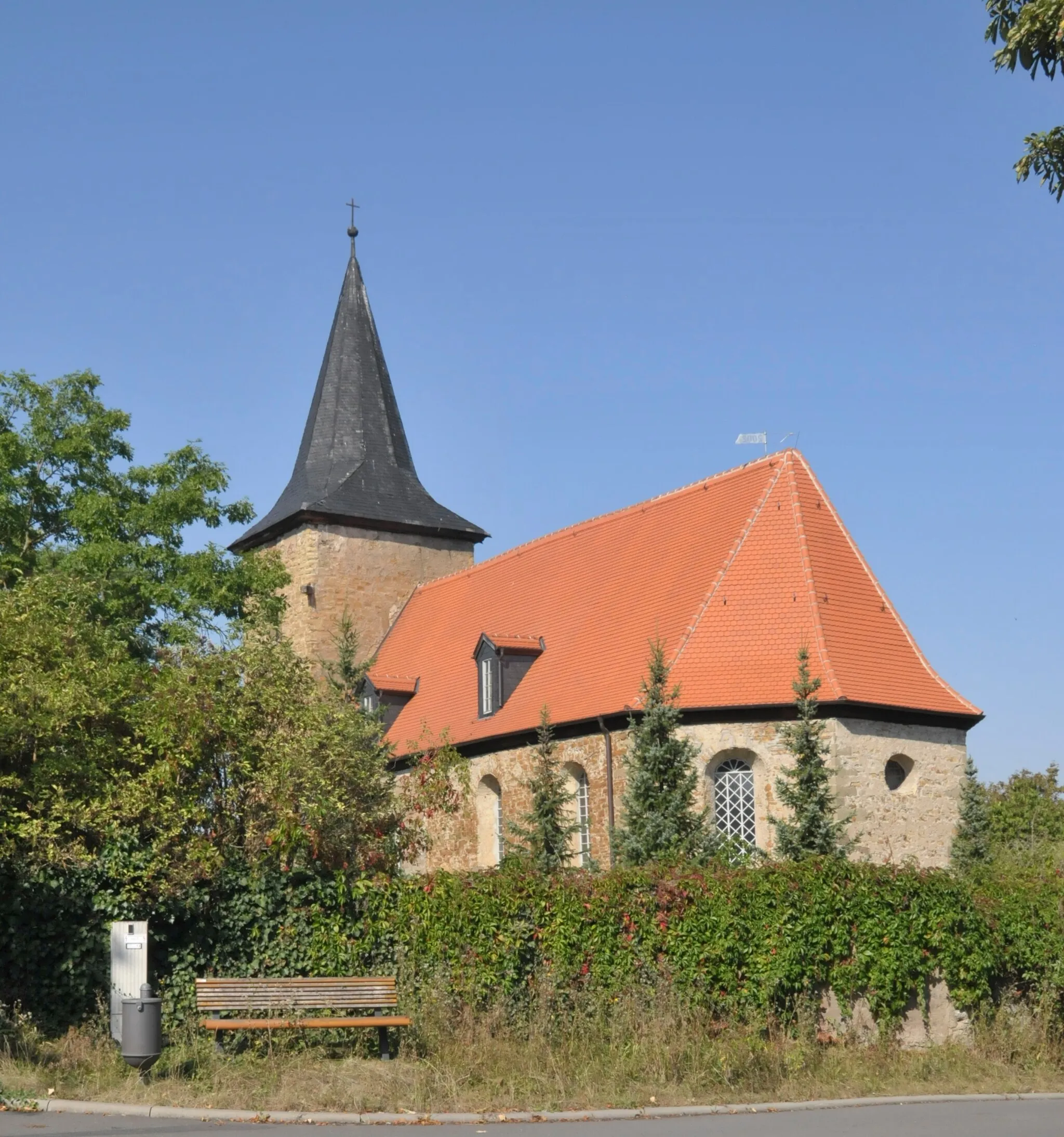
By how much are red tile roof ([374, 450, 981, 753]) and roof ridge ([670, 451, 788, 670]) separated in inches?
0.9

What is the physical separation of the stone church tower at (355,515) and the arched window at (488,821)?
8.64 meters

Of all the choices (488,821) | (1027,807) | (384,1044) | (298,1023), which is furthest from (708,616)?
(1027,807)

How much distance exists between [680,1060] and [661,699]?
383 inches

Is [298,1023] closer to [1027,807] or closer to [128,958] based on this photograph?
[128,958]

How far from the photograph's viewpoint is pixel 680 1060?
38.1 feet

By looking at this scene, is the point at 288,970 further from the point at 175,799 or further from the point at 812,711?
the point at 812,711

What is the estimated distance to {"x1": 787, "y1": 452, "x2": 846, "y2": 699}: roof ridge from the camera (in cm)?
2205

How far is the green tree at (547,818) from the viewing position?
22.4m

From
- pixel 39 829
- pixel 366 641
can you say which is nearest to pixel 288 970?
pixel 39 829

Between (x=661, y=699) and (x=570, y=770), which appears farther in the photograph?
(x=570, y=770)

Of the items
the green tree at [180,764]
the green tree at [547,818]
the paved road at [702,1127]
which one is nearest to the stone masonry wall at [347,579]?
the green tree at [547,818]

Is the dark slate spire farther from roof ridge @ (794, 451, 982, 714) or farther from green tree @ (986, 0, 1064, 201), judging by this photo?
green tree @ (986, 0, 1064, 201)

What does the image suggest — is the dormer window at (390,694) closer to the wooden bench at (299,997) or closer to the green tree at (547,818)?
the green tree at (547,818)

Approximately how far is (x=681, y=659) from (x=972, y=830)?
5.37 meters
